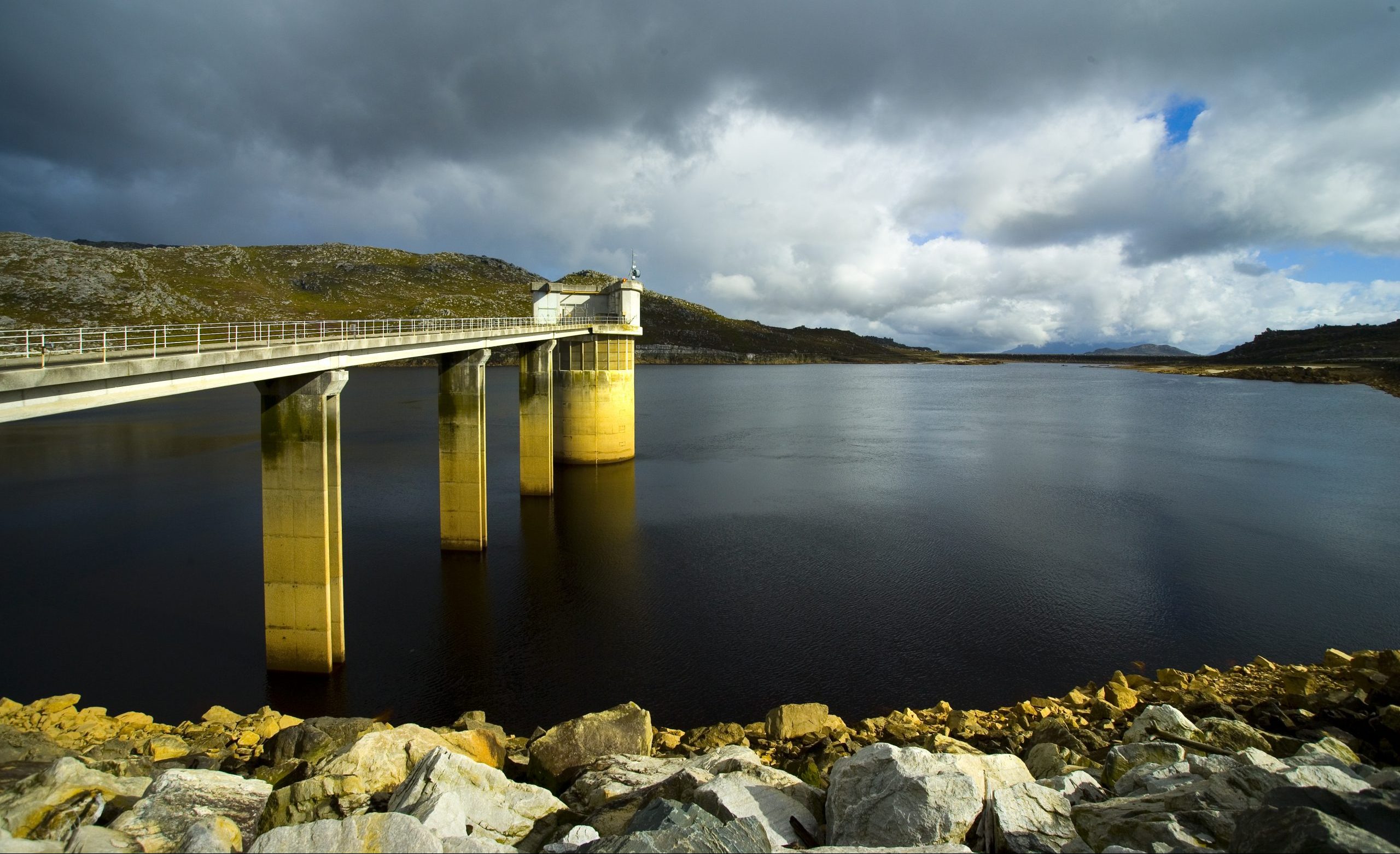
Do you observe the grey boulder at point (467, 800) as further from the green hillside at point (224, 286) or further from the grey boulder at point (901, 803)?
the green hillside at point (224, 286)

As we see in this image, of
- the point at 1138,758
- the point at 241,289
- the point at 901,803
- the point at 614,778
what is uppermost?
the point at 241,289

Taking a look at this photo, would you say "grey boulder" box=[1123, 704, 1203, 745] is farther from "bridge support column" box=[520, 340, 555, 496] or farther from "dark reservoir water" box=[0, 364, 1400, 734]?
"bridge support column" box=[520, 340, 555, 496]

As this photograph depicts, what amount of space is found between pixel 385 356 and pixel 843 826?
1878 centimetres

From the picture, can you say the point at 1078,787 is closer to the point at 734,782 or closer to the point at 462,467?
the point at 734,782

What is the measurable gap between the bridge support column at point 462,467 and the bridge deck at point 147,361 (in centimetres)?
341

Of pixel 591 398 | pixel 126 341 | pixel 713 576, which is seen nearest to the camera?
pixel 126 341

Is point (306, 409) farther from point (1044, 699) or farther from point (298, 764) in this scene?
point (1044, 699)

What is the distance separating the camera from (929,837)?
7637mm

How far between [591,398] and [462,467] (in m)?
16.7

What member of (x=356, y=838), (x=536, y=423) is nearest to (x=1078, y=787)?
(x=356, y=838)

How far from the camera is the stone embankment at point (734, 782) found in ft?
23.2

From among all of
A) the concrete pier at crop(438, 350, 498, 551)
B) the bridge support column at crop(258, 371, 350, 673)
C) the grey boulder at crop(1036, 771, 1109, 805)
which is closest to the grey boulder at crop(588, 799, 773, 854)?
the grey boulder at crop(1036, 771, 1109, 805)

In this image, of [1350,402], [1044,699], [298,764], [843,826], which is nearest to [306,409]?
[298,764]

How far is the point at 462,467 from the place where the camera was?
26.6m
